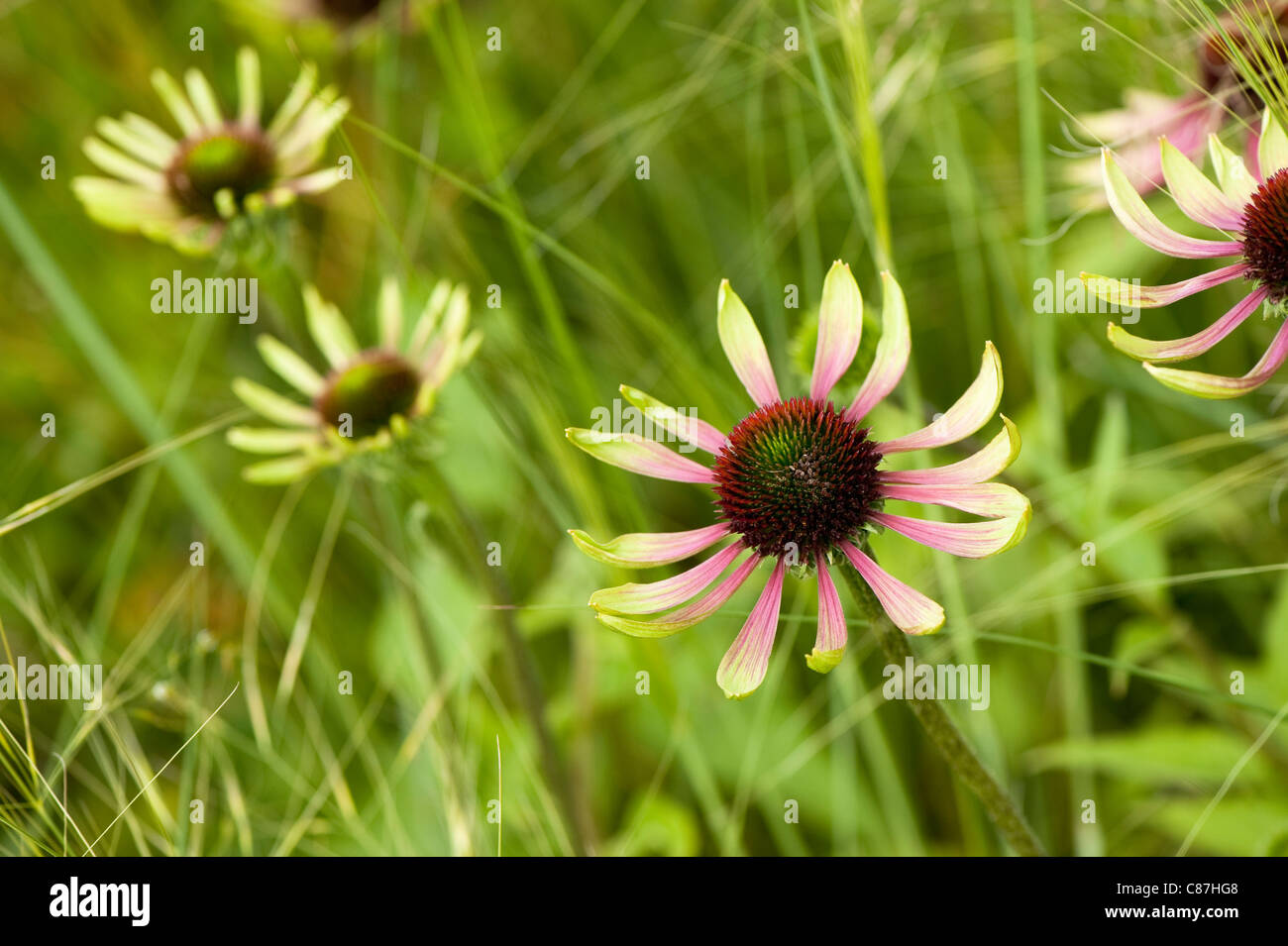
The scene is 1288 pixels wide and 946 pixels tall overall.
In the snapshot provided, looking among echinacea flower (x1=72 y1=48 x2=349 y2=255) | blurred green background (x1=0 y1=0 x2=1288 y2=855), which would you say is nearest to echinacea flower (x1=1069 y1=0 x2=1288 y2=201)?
blurred green background (x1=0 y1=0 x2=1288 y2=855)

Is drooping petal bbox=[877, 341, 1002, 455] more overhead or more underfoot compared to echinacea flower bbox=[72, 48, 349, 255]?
more underfoot

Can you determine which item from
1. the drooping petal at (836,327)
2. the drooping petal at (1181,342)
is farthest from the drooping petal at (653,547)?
the drooping petal at (1181,342)

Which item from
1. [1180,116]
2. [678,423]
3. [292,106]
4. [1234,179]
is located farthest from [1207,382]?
[292,106]

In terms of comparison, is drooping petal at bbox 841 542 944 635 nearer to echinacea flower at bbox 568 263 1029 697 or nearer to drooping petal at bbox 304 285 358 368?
echinacea flower at bbox 568 263 1029 697

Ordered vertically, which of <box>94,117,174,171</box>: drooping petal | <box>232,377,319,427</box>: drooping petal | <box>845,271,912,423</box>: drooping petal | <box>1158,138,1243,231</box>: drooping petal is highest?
<box>94,117,174,171</box>: drooping petal

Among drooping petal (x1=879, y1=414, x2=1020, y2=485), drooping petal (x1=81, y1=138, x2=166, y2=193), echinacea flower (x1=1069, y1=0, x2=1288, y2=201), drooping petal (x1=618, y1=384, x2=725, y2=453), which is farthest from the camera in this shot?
drooping petal (x1=81, y1=138, x2=166, y2=193)

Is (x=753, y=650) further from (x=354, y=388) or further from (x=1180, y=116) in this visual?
(x=1180, y=116)

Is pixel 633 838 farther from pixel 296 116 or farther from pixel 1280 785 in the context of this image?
pixel 296 116
